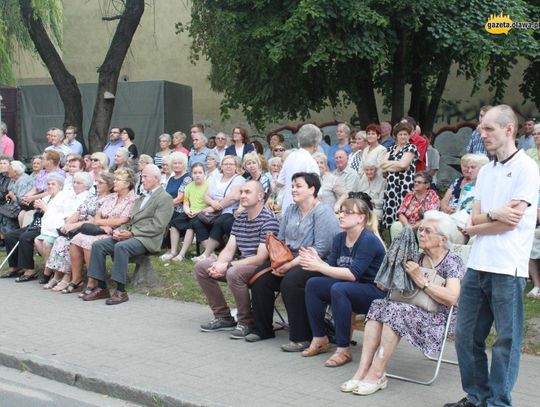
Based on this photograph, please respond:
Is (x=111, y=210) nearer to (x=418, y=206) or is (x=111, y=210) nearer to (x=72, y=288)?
(x=72, y=288)

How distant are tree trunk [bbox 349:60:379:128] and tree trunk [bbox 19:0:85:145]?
6042 mm

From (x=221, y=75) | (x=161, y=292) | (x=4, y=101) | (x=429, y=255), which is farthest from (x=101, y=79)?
(x=429, y=255)

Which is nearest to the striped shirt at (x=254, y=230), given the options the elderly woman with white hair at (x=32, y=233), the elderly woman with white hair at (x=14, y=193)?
the elderly woman with white hair at (x=32, y=233)

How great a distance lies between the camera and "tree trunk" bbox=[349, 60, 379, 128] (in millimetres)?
15625

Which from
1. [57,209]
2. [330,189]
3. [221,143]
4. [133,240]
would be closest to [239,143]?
[221,143]

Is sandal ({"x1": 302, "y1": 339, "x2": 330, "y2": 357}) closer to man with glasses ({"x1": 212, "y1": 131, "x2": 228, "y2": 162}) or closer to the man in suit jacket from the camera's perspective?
the man in suit jacket

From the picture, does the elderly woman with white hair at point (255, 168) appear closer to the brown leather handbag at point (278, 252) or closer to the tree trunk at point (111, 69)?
the brown leather handbag at point (278, 252)

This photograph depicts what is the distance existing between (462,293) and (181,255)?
22.3 feet

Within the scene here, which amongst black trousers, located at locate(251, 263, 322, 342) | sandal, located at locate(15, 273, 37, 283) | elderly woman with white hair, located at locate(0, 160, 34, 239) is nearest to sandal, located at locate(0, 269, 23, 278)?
sandal, located at locate(15, 273, 37, 283)

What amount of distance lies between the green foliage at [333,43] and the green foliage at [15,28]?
445 cm

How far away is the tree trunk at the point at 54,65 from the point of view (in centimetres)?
1728

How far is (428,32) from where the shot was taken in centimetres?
1435

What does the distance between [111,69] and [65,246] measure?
301 inches

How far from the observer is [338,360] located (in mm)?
6930
